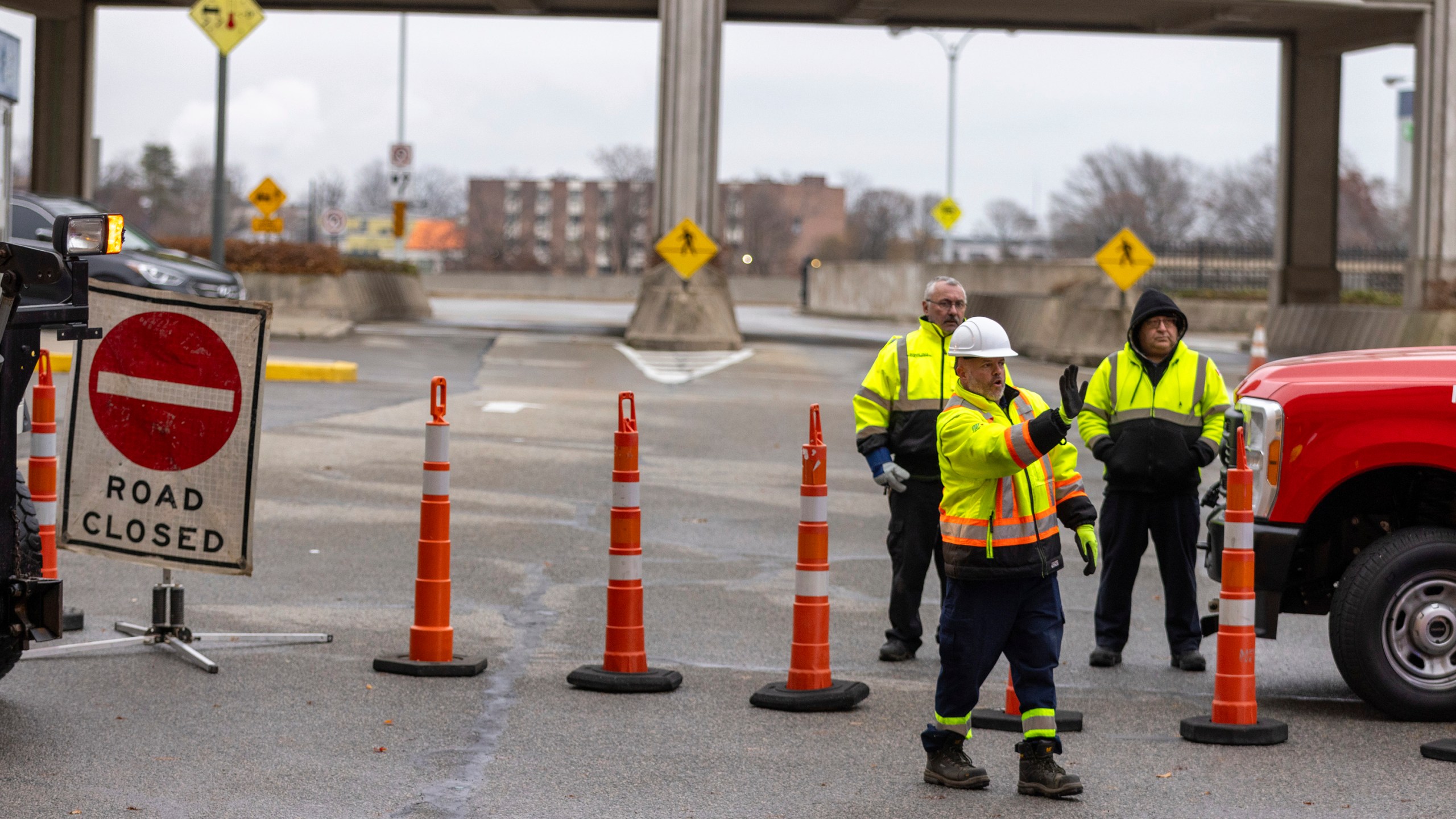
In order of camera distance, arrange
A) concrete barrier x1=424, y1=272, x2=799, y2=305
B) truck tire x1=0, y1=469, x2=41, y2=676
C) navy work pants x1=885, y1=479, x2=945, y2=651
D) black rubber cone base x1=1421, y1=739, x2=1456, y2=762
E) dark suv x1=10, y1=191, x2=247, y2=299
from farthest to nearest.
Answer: concrete barrier x1=424, y1=272, x2=799, y2=305, dark suv x1=10, y1=191, x2=247, y2=299, navy work pants x1=885, y1=479, x2=945, y2=651, black rubber cone base x1=1421, y1=739, x2=1456, y2=762, truck tire x1=0, y1=469, x2=41, y2=676

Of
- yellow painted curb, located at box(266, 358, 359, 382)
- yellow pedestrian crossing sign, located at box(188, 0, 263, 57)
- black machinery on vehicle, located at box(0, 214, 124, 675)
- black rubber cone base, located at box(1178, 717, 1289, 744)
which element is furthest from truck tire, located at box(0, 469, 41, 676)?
yellow pedestrian crossing sign, located at box(188, 0, 263, 57)

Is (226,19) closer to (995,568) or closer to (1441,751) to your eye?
(995,568)

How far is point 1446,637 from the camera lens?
22.6ft

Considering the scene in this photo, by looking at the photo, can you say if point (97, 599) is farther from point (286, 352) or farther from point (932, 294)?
point (286, 352)

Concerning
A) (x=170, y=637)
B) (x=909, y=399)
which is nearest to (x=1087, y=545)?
(x=909, y=399)

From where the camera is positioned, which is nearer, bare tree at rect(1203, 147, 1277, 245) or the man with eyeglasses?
the man with eyeglasses

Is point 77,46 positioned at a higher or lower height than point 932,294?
higher

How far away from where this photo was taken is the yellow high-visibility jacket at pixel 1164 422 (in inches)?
319

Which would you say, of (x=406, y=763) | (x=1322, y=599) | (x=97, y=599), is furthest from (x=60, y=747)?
(x=1322, y=599)

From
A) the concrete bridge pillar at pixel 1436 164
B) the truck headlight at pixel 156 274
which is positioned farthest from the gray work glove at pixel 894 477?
the concrete bridge pillar at pixel 1436 164

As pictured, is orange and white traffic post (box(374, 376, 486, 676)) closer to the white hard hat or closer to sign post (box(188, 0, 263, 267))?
the white hard hat

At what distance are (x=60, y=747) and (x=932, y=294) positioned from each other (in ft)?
13.5

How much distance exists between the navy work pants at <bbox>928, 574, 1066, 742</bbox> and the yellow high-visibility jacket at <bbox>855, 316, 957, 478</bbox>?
198cm

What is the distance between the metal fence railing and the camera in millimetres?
44781
